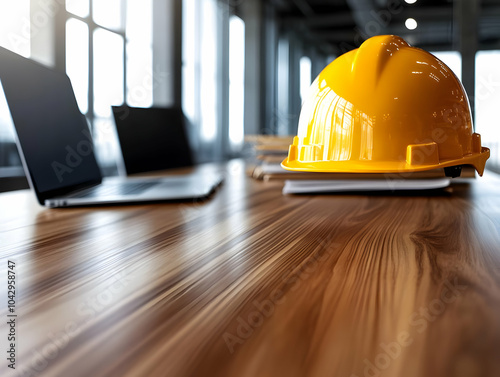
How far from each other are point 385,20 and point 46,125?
5.52 meters

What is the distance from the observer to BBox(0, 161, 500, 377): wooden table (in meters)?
0.22

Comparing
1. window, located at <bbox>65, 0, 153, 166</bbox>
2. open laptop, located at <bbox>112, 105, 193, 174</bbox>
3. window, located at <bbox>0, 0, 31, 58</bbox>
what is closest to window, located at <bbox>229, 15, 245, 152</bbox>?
window, located at <bbox>65, 0, 153, 166</bbox>

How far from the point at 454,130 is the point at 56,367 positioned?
445mm

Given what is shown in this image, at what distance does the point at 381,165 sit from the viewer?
0.49m

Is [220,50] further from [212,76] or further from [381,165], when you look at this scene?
[381,165]

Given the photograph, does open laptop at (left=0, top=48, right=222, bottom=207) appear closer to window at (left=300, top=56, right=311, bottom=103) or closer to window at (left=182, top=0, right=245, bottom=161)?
window at (left=182, top=0, right=245, bottom=161)

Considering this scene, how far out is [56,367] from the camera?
0.70ft

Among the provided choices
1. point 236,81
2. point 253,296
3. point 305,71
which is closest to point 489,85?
point 236,81

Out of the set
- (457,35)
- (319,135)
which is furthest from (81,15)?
(457,35)

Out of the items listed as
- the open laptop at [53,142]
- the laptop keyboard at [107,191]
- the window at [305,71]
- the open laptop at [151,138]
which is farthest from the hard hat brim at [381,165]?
the window at [305,71]

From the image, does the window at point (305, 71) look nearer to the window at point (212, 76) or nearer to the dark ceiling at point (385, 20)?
the dark ceiling at point (385, 20)

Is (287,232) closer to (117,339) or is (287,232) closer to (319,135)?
(319,135)

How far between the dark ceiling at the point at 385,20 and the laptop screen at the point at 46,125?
311 cm

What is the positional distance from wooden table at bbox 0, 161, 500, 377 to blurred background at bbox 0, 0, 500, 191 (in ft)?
0.80
